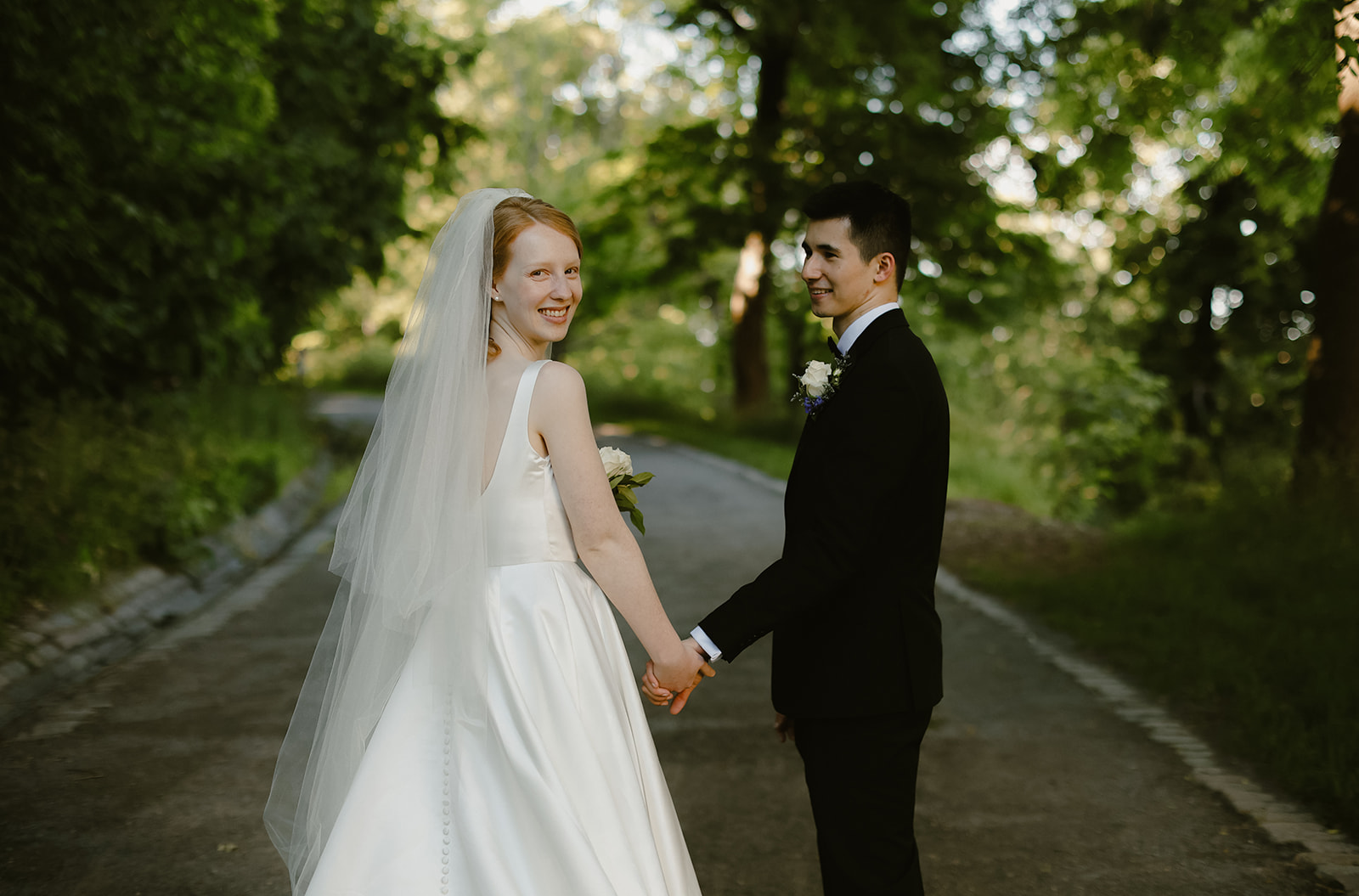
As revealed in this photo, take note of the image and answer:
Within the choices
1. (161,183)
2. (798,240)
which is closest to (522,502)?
(161,183)

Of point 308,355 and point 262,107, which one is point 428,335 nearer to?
point 262,107

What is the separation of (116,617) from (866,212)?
6.52 metres

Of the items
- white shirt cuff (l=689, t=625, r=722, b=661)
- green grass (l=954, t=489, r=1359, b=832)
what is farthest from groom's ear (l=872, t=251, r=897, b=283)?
green grass (l=954, t=489, r=1359, b=832)

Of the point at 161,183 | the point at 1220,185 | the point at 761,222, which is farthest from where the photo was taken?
Answer: the point at 761,222

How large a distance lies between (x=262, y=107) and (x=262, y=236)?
1.39 metres

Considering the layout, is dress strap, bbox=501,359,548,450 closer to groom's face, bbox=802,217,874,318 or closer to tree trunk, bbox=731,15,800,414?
groom's face, bbox=802,217,874,318

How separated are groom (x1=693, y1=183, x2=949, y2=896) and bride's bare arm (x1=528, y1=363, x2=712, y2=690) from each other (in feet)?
0.57

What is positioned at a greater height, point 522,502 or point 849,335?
point 849,335

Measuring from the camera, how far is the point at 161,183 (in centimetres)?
946

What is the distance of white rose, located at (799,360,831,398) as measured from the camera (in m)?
2.95

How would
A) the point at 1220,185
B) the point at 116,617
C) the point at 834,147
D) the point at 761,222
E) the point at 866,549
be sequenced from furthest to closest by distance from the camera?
the point at 761,222
the point at 834,147
the point at 1220,185
the point at 116,617
the point at 866,549

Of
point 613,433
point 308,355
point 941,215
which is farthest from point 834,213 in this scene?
point 308,355

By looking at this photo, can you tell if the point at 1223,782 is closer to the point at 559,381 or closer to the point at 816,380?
the point at 816,380

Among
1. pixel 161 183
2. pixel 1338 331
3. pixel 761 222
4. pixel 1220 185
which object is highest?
pixel 1220 185
